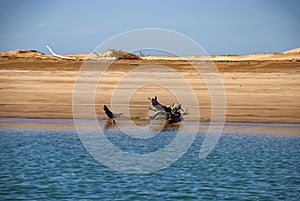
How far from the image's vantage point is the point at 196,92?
82.5 feet

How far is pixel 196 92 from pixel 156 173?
1374 cm

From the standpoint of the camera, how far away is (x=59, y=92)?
2494 cm

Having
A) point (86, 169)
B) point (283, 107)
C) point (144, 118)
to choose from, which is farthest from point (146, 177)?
point (283, 107)

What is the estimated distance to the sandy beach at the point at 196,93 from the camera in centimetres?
1962

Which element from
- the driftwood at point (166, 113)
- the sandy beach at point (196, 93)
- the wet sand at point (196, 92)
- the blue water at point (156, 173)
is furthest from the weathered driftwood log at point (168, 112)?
the blue water at point (156, 173)

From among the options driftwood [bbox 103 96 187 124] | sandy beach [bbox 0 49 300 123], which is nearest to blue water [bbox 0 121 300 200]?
driftwood [bbox 103 96 187 124]

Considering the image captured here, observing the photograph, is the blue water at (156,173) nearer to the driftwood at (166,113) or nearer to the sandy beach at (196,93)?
the driftwood at (166,113)

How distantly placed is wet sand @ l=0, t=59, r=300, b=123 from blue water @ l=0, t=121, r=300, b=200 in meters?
3.35

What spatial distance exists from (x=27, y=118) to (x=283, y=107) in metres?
8.80

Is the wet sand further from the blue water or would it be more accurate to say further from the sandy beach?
the blue water

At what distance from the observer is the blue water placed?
9.98m

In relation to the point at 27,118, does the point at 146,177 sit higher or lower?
lower

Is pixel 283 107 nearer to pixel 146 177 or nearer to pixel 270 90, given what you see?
pixel 270 90

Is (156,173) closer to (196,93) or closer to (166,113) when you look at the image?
(166,113)
